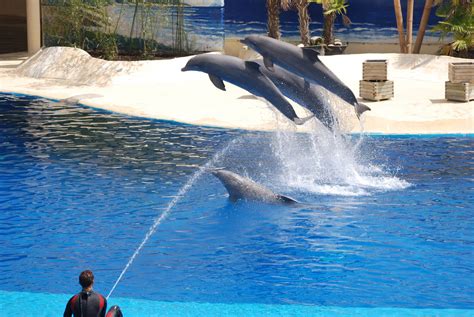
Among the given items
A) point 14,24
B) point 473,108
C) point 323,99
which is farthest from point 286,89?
point 14,24

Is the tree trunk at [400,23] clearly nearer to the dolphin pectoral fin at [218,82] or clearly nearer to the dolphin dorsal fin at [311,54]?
the dolphin dorsal fin at [311,54]

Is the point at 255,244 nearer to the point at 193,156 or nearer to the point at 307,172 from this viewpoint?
the point at 307,172

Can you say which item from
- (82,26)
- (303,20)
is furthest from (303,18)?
(82,26)

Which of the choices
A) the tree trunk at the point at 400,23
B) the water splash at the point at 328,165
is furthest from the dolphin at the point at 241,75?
the tree trunk at the point at 400,23

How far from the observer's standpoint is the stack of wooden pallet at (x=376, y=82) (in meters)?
21.4

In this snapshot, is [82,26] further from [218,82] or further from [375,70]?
[218,82]

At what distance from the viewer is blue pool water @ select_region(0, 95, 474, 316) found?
Answer: 941 cm

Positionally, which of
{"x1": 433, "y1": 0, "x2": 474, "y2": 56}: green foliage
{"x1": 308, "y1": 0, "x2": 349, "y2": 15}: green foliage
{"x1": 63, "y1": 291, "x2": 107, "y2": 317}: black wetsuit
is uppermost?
{"x1": 308, "y1": 0, "x2": 349, "y2": 15}: green foliage

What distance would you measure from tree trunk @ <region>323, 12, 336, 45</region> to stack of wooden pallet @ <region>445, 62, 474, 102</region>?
35.0ft

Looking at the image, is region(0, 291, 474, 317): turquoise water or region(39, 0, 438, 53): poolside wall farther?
region(39, 0, 438, 53): poolside wall

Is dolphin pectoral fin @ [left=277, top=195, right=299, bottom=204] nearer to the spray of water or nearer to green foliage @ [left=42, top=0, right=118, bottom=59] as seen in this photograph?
the spray of water

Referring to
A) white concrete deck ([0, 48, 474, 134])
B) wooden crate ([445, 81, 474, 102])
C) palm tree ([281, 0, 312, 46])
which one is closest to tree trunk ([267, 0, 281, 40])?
palm tree ([281, 0, 312, 46])

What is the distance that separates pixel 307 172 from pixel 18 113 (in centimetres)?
933

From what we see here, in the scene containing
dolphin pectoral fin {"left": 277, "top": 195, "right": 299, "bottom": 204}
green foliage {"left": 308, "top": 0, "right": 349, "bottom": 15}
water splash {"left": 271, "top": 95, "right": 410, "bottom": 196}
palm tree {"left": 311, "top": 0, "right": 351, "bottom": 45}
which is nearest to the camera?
dolphin pectoral fin {"left": 277, "top": 195, "right": 299, "bottom": 204}
